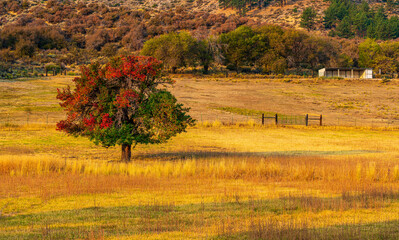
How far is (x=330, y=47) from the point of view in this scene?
127 m

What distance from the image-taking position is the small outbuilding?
112 m

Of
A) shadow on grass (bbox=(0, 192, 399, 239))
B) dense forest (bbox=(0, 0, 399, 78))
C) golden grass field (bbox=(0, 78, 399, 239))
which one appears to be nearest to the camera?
shadow on grass (bbox=(0, 192, 399, 239))

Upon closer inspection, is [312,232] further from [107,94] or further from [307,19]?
[307,19]

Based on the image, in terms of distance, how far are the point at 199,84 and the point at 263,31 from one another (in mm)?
45407

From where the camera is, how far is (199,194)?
16.4 meters

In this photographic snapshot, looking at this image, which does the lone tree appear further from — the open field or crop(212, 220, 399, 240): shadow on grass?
the open field

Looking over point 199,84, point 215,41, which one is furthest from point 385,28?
point 199,84

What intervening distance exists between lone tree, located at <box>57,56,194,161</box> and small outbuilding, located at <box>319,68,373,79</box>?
304ft

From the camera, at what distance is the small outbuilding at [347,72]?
11150 cm

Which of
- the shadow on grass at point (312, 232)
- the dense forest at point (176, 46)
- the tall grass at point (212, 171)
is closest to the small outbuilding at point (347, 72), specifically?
the dense forest at point (176, 46)

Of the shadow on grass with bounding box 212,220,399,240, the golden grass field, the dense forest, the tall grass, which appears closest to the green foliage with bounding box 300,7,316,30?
the dense forest

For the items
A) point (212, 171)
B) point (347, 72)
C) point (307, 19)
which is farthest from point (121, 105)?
point (307, 19)

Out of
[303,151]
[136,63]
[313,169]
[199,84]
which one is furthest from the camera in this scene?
[199,84]

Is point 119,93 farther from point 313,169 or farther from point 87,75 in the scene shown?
point 313,169
